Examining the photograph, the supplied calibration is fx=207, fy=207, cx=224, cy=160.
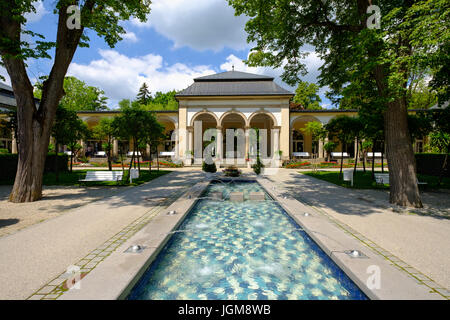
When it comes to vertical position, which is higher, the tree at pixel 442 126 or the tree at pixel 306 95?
the tree at pixel 306 95

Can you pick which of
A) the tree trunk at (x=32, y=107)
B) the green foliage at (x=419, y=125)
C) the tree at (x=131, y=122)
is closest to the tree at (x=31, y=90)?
the tree trunk at (x=32, y=107)

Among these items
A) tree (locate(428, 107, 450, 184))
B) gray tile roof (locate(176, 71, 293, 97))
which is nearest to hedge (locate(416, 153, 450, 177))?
tree (locate(428, 107, 450, 184))

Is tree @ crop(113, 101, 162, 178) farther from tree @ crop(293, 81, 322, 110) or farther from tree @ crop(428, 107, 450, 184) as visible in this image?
tree @ crop(293, 81, 322, 110)

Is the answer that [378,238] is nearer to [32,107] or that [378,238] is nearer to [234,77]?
[32,107]

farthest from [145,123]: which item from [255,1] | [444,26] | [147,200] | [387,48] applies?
[444,26]

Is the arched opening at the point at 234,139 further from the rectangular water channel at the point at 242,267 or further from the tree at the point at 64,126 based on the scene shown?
the rectangular water channel at the point at 242,267

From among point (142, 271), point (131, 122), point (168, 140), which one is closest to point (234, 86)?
point (168, 140)

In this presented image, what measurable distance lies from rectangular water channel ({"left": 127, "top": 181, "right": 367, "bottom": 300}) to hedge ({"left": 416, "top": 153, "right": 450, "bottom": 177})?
56.4ft

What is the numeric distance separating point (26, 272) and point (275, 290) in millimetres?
3546

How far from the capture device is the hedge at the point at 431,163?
50.2 ft

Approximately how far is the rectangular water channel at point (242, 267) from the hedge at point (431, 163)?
17.2 m

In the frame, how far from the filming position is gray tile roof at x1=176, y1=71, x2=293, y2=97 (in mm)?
25906

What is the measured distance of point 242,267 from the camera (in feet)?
11.6

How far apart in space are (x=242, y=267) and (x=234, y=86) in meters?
26.7
